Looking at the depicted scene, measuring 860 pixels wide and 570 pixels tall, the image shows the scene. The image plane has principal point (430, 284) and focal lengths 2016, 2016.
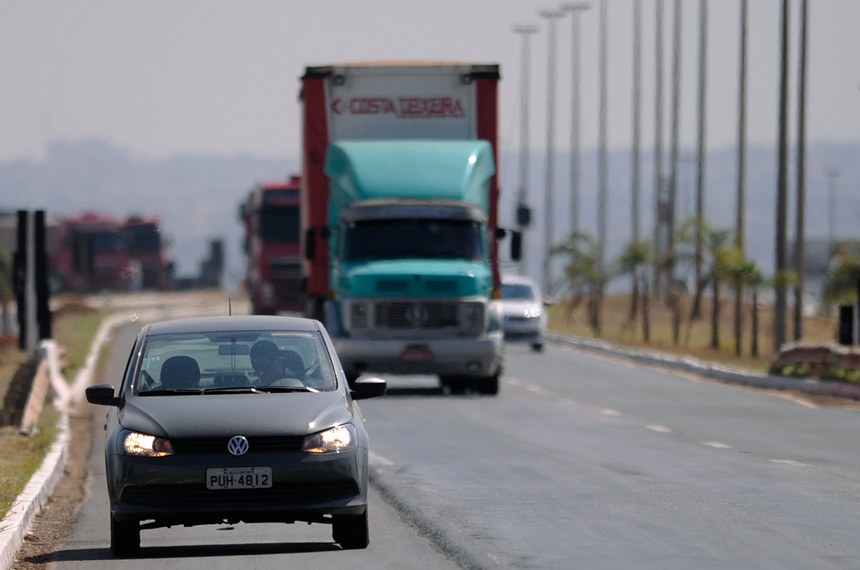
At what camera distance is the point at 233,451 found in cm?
1252

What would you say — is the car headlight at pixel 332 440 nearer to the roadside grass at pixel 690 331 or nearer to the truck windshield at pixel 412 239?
the truck windshield at pixel 412 239

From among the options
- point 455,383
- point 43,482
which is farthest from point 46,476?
point 455,383

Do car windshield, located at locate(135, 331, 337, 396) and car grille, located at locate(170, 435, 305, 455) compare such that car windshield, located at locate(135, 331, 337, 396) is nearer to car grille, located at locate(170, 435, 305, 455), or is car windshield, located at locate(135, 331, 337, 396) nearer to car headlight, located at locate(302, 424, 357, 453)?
car headlight, located at locate(302, 424, 357, 453)

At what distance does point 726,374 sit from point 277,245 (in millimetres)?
16608

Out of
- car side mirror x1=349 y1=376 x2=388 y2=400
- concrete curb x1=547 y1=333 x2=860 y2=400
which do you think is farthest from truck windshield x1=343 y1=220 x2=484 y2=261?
car side mirror x1=349 y1=376 x2=388 y2=400

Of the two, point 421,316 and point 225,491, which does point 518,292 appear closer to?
point 421,316

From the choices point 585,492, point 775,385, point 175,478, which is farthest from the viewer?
point 775,385

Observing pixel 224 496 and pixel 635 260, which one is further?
pixel 635 260

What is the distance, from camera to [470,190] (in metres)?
31.0

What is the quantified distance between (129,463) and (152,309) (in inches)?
2895

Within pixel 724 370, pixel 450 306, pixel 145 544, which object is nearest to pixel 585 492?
pixel 145 544

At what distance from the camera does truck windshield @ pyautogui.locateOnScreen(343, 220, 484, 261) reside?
1228 inches

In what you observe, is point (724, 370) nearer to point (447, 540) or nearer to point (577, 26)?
point (447, 540)

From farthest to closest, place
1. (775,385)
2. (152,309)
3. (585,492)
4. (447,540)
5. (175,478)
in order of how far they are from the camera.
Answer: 1. (152,309)
2. (775,385)
3. (585,492)
4. (447,540)
5. (175,478)
